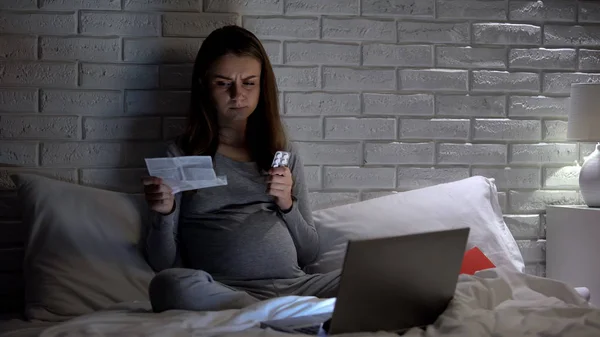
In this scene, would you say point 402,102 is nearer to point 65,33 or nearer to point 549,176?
point 549,176

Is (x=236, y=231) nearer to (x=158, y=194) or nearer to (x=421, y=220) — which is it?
(x=158, y=194)

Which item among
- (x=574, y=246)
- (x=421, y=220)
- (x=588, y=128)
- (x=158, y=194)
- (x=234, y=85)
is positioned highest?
(x=234, y=85)

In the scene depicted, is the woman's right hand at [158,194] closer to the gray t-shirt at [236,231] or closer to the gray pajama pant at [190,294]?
the gray t-shirt at [236,231]

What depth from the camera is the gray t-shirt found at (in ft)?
7.09

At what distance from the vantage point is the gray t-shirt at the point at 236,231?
2162mm

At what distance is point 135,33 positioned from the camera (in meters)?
2.58

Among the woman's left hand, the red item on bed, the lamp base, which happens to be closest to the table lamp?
the lamp base

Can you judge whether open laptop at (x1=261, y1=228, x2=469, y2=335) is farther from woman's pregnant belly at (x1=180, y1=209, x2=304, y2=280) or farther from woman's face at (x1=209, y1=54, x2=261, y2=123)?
woman's face at (x1=209, y1=54, x2=261, y2=123)

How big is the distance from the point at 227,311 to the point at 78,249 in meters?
0.76

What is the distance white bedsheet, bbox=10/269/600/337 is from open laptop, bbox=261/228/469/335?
0.05 metres

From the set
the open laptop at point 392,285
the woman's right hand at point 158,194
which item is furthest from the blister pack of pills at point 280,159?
the open laptop at point 392,285

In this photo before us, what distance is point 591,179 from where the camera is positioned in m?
2.64

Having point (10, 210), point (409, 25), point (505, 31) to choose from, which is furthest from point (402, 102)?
point (10, 210)

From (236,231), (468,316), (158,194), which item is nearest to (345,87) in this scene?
(236,231)
